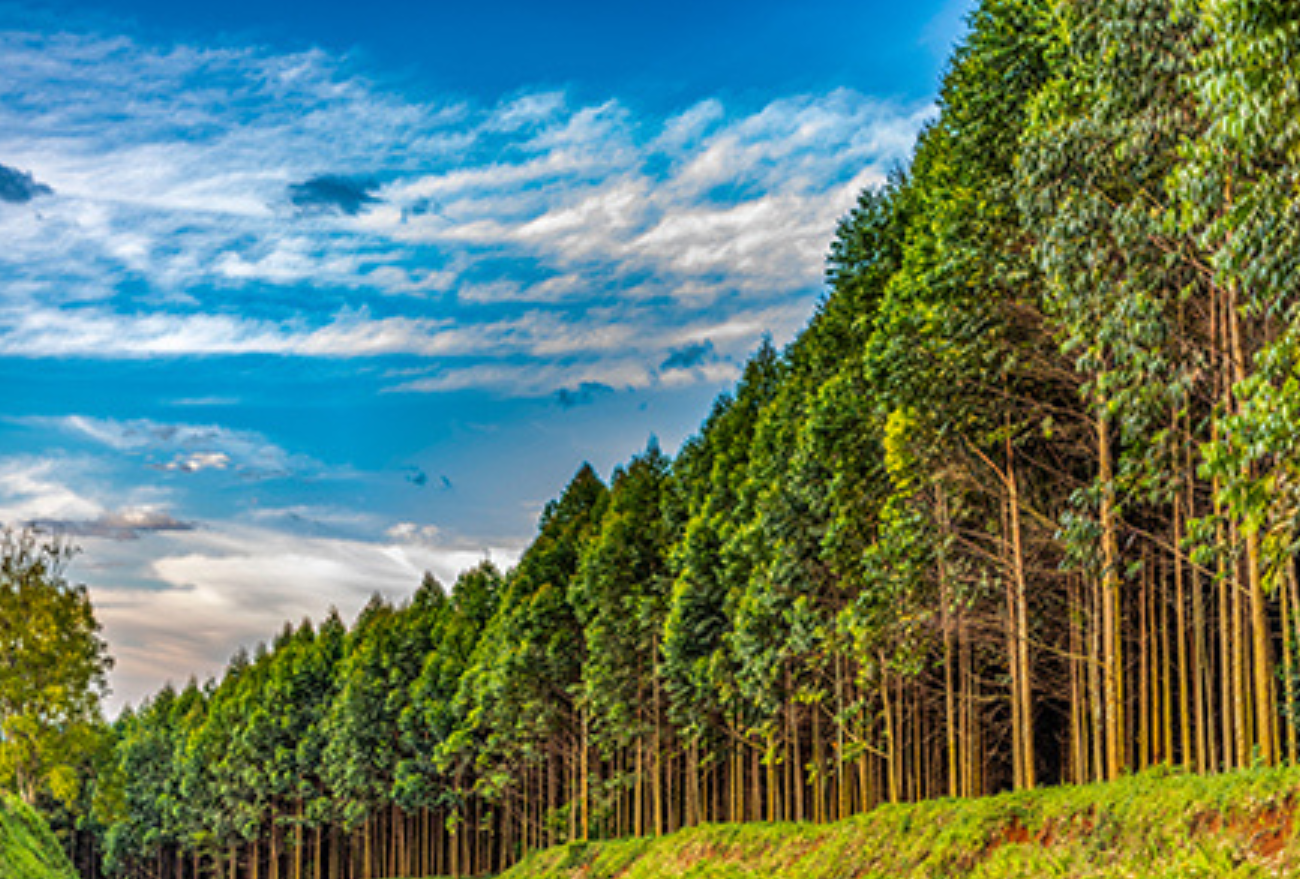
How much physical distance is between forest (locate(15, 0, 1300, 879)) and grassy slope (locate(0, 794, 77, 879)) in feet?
42.1

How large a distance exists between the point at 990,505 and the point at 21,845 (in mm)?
16941

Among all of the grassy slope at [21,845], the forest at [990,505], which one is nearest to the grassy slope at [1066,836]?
the forest at [990,505]

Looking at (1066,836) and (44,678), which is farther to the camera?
(44,678)

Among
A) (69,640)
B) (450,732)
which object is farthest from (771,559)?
(450,732)

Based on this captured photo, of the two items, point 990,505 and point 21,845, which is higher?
point 990,505

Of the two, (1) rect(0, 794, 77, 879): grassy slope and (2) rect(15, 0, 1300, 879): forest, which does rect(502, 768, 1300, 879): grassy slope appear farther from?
(1) rect(0, 794, 77, 879): grassy slope

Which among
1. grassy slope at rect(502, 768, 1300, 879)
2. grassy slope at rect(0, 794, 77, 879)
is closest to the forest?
grassy slope at rect(502, 768, 1300, 879)

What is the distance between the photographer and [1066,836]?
714 inches

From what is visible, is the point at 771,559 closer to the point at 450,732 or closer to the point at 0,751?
the point at 0,751

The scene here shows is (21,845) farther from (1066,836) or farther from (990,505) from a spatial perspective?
(990,505)

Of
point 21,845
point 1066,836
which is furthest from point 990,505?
point 21,845

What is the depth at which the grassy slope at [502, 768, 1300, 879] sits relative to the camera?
1428 centimetres

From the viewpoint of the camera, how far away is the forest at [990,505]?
47.0 feet

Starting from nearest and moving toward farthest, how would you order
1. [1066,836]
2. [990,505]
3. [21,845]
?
1. [21,845]
2. [1066,836]
3. [990,505]
